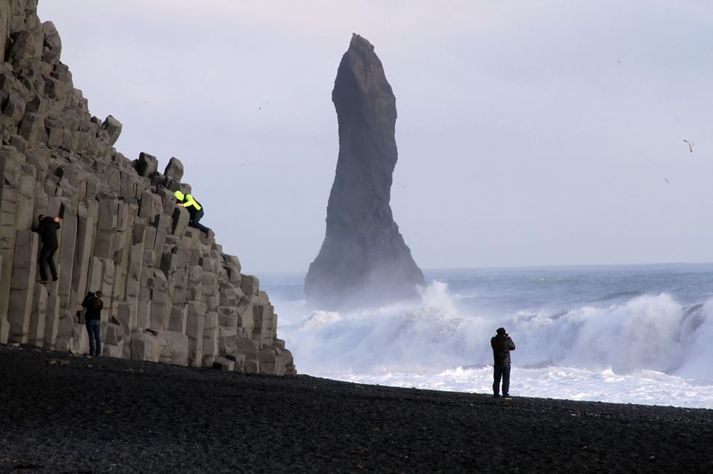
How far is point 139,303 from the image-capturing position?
31859 millimetres

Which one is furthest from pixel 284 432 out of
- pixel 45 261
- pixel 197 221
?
pixel 197 221

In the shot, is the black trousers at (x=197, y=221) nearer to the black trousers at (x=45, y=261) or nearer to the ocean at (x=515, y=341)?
the black trousers at (x=45, y=261)

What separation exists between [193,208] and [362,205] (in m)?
101

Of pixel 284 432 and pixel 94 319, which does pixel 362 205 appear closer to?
pixel 94 319

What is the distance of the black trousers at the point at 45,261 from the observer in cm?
2738

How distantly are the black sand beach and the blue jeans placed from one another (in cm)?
472

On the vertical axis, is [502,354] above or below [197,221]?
below

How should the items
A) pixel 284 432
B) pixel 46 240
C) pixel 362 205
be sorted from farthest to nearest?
pixel 362 205 < pixel 46 240 < pixel 284 432

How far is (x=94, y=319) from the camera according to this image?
1094 inches

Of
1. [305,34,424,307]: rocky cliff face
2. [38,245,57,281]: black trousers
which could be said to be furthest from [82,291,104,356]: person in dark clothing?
[305,34,424,307]: rocky cliff face

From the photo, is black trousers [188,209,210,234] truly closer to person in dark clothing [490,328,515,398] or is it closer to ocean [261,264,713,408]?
ocean [261,264,713,408]

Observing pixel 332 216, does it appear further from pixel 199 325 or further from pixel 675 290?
pixel 199 325

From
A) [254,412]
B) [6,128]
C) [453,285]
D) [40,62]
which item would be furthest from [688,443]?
[453,285]

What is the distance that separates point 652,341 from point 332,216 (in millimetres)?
82937
